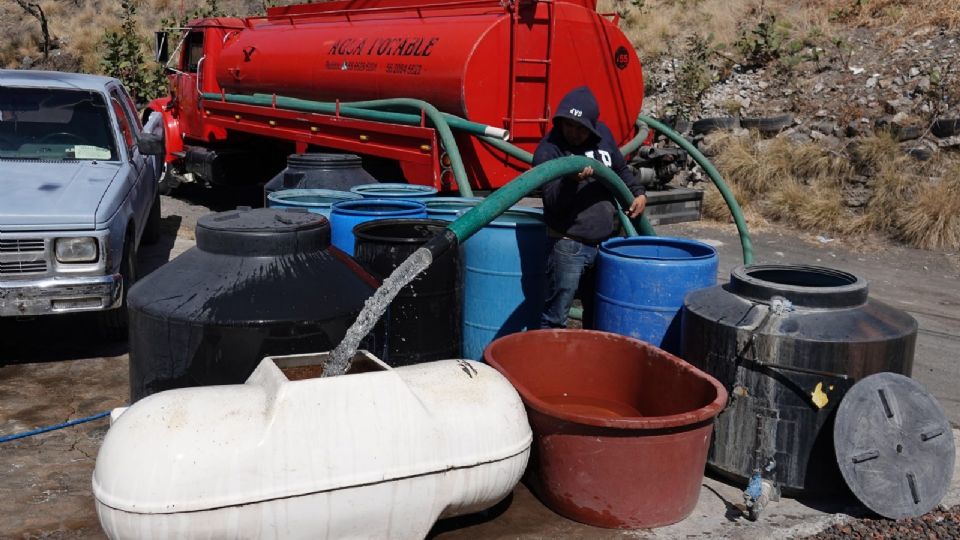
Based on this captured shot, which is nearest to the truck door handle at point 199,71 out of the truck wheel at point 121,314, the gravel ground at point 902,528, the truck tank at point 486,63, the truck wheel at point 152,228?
the truck tank at point 486,63

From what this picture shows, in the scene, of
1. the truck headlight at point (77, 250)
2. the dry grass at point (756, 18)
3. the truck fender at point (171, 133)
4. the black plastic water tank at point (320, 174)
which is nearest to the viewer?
the truck headlight at point (77, 250)

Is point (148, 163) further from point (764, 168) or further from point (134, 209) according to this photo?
point (764, 168)

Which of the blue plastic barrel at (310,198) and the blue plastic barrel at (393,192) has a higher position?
the blue plastic barrel at (393,192)

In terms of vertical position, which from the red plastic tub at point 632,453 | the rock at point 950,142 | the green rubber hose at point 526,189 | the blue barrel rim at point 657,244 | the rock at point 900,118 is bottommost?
the red plastic tub at point 632,453

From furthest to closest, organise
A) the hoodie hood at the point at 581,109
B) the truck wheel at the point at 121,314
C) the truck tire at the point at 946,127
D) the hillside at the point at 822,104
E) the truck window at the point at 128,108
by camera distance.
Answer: the truck tire at the point at 946,127 < the hillside at the point at 822,104 < the truck window at the point at 128,108 < the truck wheel at the point at 121,314 < the hoodie hood at the point at 581,109

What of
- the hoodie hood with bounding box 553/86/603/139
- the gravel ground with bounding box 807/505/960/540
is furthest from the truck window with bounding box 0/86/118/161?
the gravel ground with bounding box 807/505/960/540

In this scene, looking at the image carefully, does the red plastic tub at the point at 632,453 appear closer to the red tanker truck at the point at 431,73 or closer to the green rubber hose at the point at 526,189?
the green rubber hose at the point at 526,189

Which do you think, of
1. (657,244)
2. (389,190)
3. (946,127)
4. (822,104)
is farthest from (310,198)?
(822,104)

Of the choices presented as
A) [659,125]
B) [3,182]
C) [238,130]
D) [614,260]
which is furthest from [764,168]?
[3,182]

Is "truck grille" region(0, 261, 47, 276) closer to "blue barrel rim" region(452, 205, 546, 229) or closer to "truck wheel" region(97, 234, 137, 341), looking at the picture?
"truck wheel" region(97, 234, 137, 341)

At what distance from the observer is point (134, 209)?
6961 mm

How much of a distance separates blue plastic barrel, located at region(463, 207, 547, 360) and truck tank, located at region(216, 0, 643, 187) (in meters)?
2.68

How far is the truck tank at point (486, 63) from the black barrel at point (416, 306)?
331 centimetres

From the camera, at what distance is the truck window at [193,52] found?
13312 millimetres
